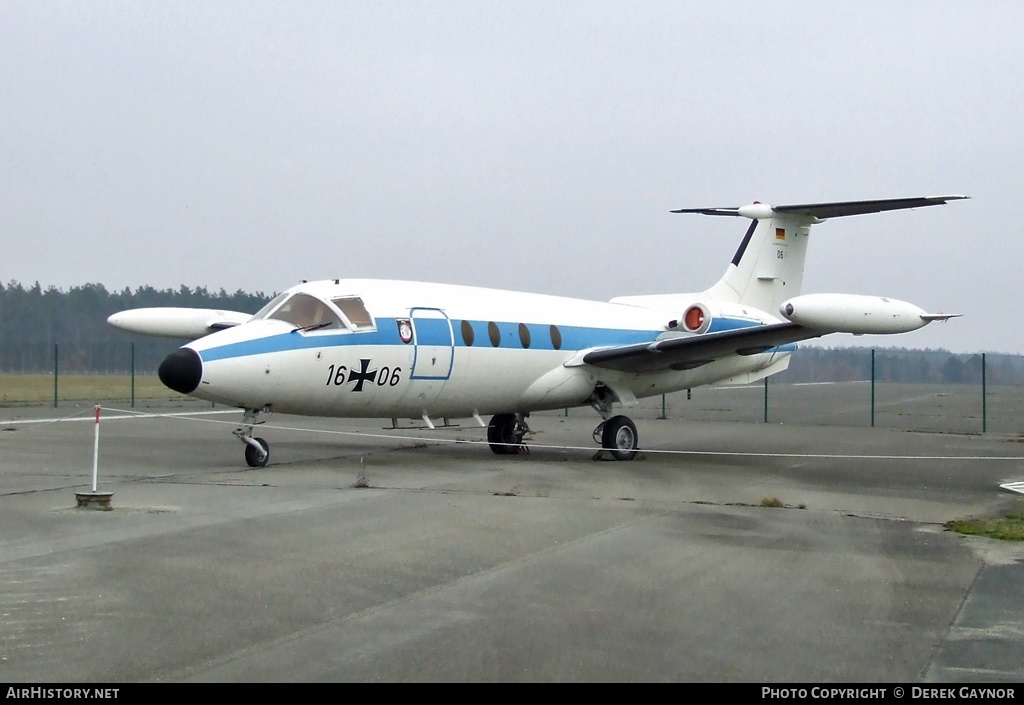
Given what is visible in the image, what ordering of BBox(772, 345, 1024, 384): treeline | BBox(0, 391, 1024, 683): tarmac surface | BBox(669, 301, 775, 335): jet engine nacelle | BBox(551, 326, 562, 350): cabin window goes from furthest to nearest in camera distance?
BBox(772, 345, 1024, 384): treeline → BBox(669, 301, 775, 335): jet engine nacelle → BBox(551, 326, 562, 350): cabin window → BBox(0, 391, 1024, 683): tarmac surface

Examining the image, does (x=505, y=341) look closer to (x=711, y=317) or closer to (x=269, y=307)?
(x=269, y=307)

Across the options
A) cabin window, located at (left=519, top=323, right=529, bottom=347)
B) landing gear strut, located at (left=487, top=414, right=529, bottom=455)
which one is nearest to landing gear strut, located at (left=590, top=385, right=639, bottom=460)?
landing gear strut, located at (left=487, top=414, right=529, bottom=455)

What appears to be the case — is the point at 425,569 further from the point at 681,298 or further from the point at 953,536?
the point at 681,298

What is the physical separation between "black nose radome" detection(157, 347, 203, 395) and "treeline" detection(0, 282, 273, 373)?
3430cm

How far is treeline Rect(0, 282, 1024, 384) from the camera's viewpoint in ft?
147

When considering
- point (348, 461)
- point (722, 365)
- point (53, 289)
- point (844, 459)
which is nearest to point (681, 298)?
point (722, 365)

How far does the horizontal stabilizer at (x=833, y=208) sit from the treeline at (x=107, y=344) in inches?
493

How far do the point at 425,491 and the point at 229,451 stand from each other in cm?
636

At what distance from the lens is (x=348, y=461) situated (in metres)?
16.2

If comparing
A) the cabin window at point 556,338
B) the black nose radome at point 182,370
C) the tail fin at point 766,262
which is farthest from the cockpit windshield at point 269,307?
the tail fin at point 766,262

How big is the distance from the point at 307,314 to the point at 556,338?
16.2 feet

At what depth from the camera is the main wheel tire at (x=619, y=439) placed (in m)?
17.6

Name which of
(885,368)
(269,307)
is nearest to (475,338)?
(269,307)

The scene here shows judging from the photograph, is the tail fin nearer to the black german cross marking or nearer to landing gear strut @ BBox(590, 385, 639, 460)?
landing gear strut @ BBox(590, 385, 639, 460)
